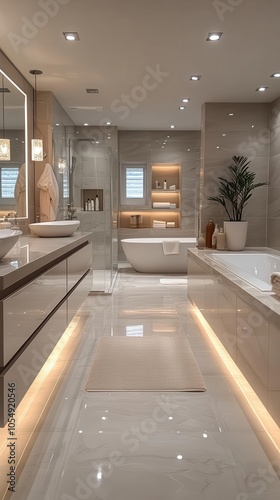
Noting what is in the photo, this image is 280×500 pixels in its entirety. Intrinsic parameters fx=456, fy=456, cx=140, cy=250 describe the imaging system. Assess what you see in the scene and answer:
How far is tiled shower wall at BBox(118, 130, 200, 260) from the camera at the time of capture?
827cm

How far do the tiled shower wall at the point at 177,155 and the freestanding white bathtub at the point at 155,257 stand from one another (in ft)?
2.89

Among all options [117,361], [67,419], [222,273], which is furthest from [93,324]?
[67,419]

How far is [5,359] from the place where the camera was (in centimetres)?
164

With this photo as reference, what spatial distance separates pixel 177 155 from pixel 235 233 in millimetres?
3359

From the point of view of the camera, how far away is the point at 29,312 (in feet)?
6.48

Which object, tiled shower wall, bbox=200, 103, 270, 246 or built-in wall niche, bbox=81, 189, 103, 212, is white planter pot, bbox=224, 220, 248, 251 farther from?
built-in wall niche, bbox=81, 189, 103, 212

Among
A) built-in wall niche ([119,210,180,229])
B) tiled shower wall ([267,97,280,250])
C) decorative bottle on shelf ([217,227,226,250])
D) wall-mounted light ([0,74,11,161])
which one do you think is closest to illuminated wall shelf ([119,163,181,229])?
built-in wall niche ([119,210,180,229])

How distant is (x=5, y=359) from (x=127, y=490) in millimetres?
Result: 668

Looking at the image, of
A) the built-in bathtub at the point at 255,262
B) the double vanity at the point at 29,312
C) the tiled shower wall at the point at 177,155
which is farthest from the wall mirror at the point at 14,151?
the tiled shower wall at the point at 177,155

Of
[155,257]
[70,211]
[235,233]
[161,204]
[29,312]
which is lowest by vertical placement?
[155,257]

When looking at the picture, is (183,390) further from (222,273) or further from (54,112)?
(54,112)

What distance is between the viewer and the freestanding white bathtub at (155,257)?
7.34 m

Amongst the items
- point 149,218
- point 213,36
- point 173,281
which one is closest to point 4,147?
point 213,36

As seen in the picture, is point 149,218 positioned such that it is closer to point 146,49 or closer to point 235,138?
point 235,138
